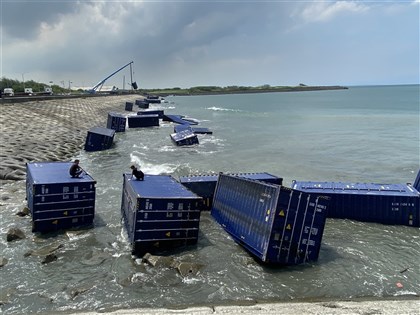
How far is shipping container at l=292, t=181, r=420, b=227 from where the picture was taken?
22859 mm

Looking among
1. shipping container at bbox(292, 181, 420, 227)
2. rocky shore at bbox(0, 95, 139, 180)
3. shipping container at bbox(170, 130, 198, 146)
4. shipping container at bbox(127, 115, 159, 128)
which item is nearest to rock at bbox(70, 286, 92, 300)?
shipping container at bbox(292, 181, 420, 227)

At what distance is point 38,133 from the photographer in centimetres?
5403

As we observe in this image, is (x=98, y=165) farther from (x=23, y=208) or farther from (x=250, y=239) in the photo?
(x=250, y=239)

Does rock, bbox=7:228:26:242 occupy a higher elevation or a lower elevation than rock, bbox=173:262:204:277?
lower

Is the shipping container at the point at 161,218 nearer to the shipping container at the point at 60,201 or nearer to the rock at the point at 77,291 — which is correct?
the shipping container at the point at 60,201

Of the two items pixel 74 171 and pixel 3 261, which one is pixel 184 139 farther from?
pixel 3 261

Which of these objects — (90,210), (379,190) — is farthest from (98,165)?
(379,190)

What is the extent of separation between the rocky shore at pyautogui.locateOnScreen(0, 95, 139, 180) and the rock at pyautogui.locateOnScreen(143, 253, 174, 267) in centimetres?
1963

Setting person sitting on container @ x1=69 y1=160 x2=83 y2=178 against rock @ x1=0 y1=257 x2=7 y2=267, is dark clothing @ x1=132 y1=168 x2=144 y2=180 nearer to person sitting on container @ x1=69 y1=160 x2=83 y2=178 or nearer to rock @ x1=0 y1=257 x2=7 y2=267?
person sitting on container @ x1=69 y1=160 x2=83 y2=178

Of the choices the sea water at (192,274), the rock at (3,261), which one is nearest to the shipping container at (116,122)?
the sea water at (192,274)

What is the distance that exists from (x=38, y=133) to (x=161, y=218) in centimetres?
4258

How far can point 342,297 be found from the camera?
1487 cm

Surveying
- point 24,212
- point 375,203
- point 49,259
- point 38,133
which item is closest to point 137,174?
point 49,259

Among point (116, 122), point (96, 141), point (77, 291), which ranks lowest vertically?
point (96, 141)
